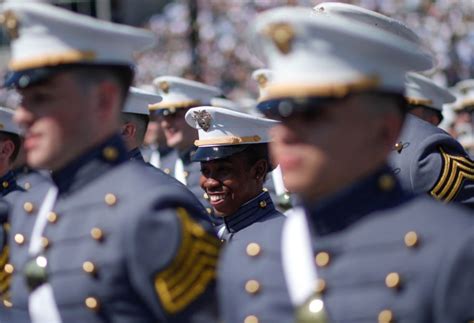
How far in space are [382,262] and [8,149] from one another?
3996mm

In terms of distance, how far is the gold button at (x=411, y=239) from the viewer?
3.95 m

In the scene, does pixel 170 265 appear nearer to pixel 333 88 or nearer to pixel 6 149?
pixel 333 88

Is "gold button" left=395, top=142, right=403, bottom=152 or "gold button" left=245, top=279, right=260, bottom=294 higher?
"gold button" left=245, top=279, right=260, bottom=294

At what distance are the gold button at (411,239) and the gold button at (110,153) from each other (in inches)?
46.7

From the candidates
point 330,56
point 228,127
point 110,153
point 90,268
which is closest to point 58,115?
point 110,153

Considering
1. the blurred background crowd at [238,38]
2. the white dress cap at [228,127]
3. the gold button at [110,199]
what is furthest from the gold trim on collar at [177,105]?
the blurred background crowd at [238,38]

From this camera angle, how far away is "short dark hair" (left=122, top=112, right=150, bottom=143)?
835cm

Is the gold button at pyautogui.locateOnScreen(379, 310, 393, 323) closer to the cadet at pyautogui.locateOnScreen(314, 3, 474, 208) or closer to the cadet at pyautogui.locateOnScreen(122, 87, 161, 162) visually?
the cadet at pyautogui.locateOnScreen(314, 3, 474, 208)

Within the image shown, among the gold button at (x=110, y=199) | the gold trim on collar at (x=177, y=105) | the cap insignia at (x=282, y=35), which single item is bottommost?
the gold trim on collar at (x=177, y=105)

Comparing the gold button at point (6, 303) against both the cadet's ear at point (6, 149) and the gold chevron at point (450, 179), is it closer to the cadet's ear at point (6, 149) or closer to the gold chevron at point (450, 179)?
the cadet's ear at point (6, 149)

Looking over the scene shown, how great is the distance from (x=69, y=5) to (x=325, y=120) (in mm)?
37936

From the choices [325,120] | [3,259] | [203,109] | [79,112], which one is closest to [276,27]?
[325,120]

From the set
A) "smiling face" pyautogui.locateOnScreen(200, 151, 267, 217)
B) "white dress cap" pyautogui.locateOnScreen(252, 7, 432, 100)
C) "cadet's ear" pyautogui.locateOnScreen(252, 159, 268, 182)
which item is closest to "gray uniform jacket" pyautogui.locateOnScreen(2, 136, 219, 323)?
"white dress cap" pyautogui.locateOnScreen(252, 7, 432, 100)

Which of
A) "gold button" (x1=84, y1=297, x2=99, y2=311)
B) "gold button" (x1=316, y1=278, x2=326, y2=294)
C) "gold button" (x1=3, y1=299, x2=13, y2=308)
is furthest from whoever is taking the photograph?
"gold button" (x1=3, y1=299, x2=13, y2=308)
